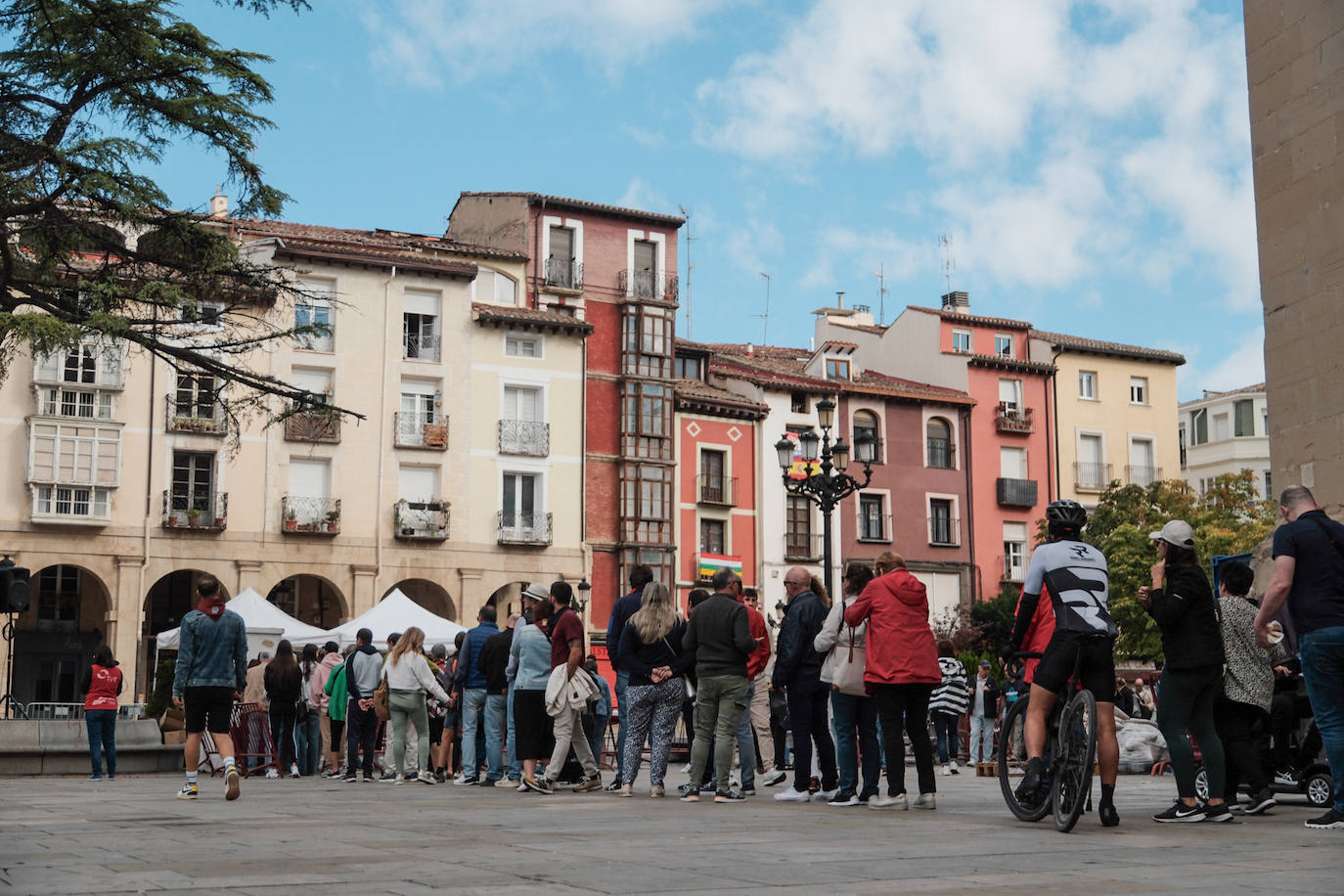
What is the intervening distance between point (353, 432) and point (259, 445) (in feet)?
8.78

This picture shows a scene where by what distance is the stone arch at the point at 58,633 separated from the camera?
4228 cm

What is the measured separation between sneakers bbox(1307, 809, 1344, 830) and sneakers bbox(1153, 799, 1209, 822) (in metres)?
0.65

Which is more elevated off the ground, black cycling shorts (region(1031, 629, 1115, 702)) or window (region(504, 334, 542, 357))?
window (region(504, 334, 542, 357))

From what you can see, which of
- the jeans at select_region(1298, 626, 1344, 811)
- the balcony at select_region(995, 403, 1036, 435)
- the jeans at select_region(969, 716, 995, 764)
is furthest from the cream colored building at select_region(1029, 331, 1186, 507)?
the jeans at select_region(1298, 626, 1344, 811)

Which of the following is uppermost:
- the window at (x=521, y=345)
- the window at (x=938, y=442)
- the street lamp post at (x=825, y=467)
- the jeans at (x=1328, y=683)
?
the window at (x=521, y=345)

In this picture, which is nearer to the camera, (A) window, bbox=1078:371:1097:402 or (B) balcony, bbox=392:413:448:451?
(B) balcony, bbox=392:413:448:451

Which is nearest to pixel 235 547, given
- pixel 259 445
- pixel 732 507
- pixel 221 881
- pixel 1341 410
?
pixel 259 445

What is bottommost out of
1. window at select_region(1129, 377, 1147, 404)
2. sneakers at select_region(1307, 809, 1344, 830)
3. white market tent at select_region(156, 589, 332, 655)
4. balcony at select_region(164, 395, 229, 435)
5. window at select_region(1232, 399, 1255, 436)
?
sneakers at select_region(1307, 809, 1344, 830)

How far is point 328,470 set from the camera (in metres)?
44.3

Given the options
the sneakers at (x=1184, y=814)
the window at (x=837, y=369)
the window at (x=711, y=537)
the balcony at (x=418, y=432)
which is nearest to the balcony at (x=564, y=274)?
the balcony at (x=418, y=432)

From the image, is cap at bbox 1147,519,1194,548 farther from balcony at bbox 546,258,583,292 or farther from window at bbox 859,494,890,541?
window at bbox 859,494,890,541

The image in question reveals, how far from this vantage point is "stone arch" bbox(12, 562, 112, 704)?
42281 millimetres

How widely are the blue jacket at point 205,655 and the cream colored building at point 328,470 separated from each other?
27915mm

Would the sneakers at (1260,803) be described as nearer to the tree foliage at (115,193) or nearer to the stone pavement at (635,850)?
the stone pavement at (635,850)
